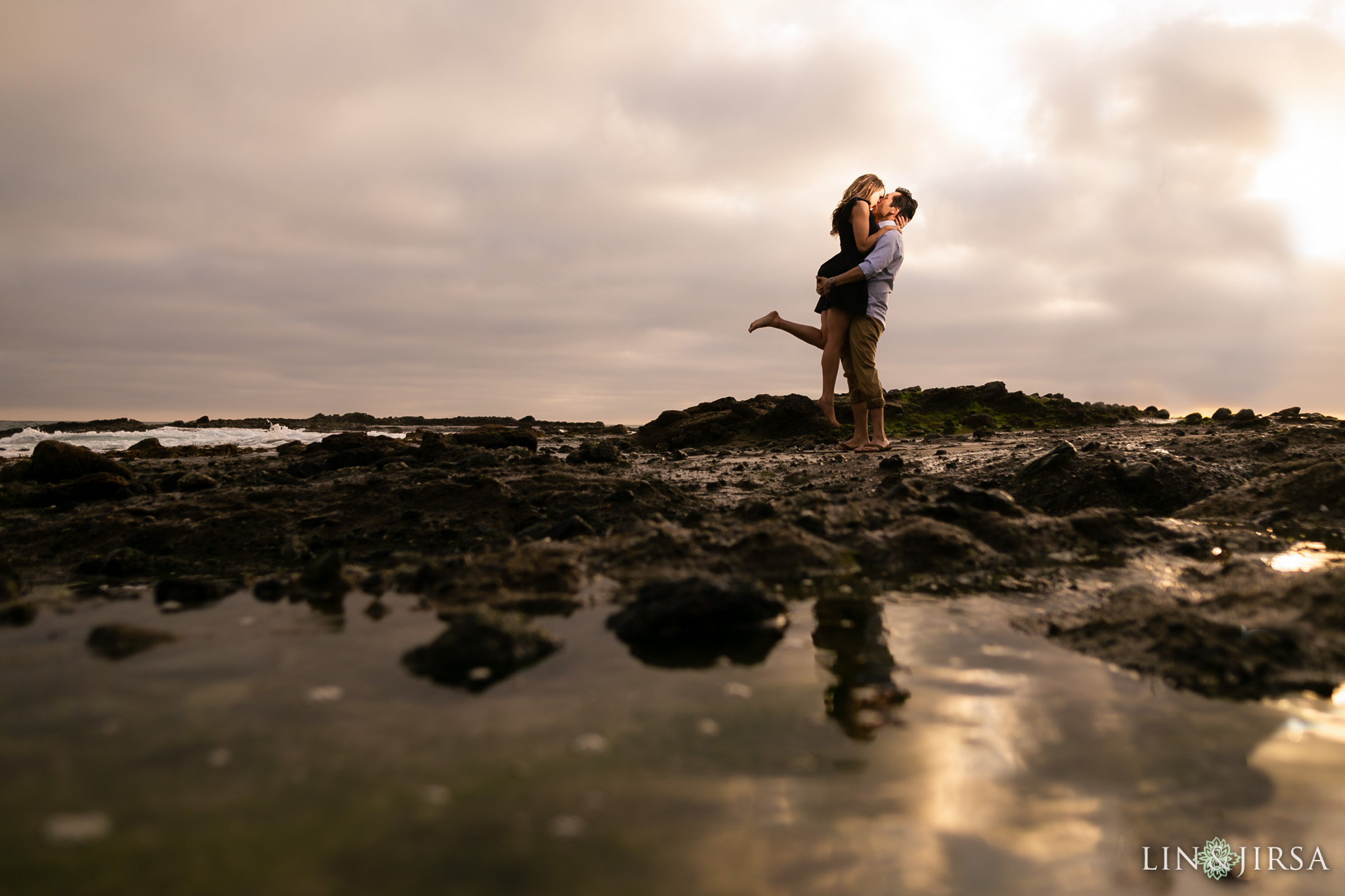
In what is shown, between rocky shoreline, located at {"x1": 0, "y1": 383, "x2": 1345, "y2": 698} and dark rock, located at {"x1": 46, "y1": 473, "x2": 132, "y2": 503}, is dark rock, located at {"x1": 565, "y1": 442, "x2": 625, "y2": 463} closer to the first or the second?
rocky shoreline, located at {"x1": 0, "y1": 383, "x2": 1345, "y2": 698}

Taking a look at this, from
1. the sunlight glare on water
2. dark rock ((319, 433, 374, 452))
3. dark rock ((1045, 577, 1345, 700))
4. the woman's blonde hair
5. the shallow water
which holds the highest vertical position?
the woman's blonde hair

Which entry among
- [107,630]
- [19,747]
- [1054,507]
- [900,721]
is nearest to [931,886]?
[900,721]

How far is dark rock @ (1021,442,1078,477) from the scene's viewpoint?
6707 mm

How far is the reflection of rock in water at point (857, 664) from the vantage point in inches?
87.6

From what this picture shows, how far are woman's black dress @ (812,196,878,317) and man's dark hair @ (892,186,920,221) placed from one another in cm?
→ 40

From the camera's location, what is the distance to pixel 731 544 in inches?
171

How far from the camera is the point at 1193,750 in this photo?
200 centimetres

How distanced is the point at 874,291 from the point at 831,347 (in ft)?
3.14

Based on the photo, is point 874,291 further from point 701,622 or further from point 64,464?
point 64,464

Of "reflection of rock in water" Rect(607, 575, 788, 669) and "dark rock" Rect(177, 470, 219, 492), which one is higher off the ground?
"dark rock" Rect(177, 470, 219, 492)

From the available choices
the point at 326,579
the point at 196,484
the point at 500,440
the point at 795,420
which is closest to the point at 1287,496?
the point at 326,579

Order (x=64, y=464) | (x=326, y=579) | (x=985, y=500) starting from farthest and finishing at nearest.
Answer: (x=64, y=464) → (x=985, y=500) → (x=326, y=579)

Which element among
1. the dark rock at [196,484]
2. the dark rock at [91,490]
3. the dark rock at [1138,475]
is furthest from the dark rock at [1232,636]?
the dark rock at [91,490]

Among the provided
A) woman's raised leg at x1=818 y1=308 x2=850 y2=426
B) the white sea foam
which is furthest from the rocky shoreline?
the white sea foam
